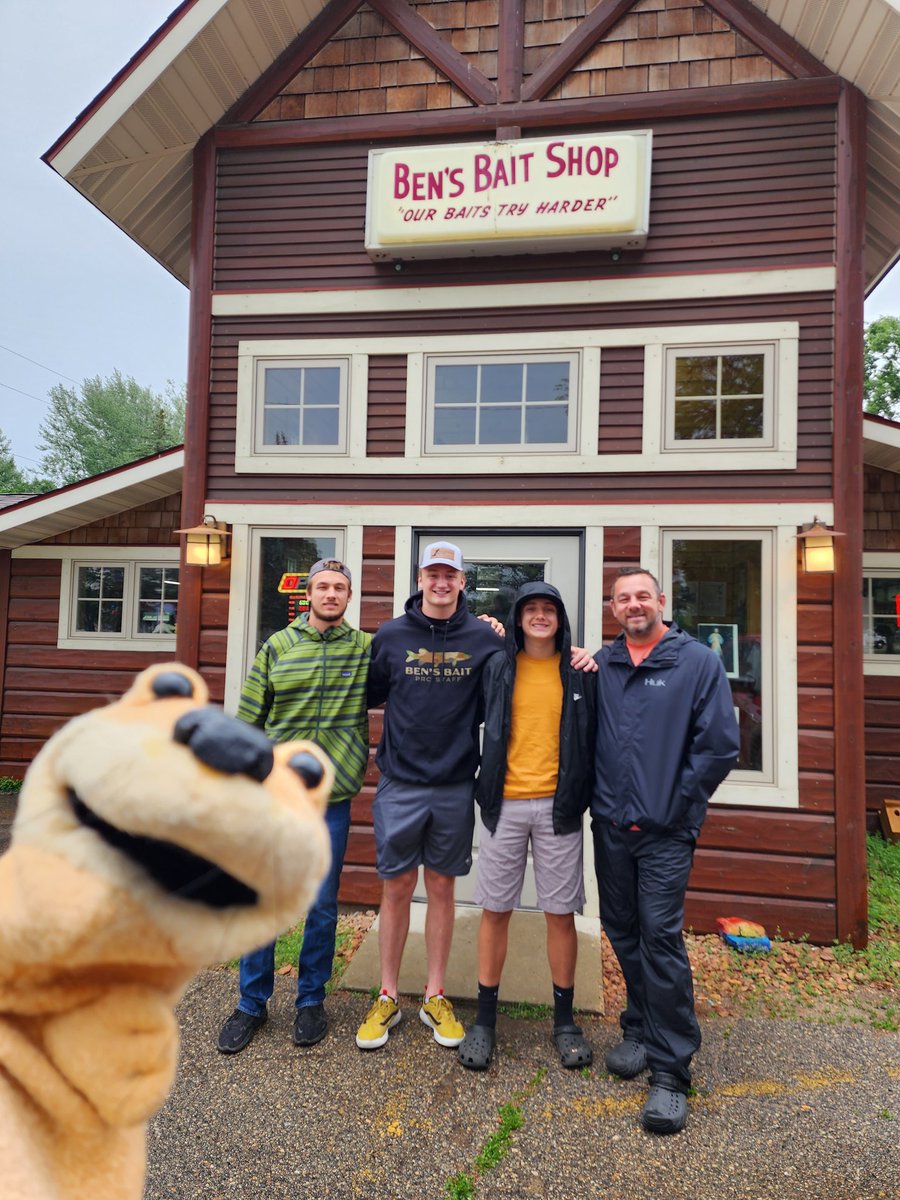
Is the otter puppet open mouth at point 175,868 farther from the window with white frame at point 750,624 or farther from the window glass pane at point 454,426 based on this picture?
the window glass pane at point 454,426

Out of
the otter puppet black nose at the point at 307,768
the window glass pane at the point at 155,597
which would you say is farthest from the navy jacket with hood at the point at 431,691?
the window glass pane at the point at 155,597

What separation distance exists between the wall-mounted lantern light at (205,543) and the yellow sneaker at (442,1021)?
9.87 feet

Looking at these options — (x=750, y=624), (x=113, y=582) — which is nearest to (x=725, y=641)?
(x=750, y=624)

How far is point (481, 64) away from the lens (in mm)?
4473

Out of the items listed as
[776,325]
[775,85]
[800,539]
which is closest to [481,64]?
[775,85]

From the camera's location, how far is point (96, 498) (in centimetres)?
562

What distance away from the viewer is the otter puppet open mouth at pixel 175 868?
1.83ft

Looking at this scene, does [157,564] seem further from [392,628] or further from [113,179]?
[392,628]

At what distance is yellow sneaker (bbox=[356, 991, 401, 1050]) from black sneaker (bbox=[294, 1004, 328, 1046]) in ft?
0.54

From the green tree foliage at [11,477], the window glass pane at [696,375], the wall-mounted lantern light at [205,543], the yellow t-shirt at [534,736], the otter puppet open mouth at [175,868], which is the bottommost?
the yellow t-shirt at [534,736]

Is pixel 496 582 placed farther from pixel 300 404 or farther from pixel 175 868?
pixel 175 868

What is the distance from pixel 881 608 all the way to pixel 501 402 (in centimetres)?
402

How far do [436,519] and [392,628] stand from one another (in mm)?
1632

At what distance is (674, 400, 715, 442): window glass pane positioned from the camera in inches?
168
